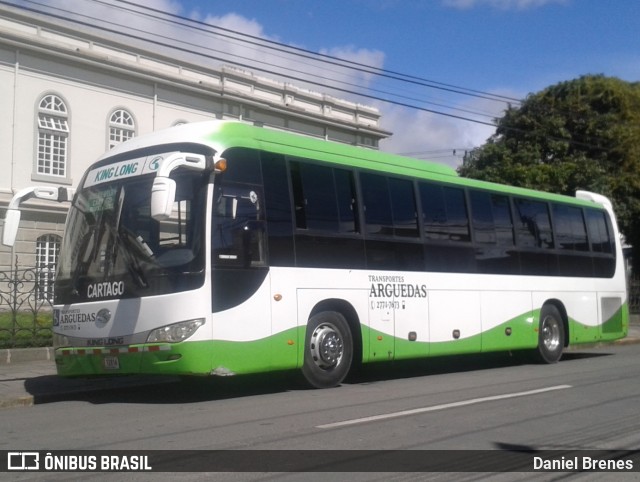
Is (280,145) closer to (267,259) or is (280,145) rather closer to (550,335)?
(267,259)

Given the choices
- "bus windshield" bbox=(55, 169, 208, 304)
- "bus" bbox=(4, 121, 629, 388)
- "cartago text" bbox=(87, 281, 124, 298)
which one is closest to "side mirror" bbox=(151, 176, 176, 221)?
"bus" bbox=(4, 121, 629, 388)

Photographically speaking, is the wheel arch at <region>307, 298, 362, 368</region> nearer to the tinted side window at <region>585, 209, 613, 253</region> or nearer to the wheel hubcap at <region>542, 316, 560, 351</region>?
the wheel hubcap at <region>542, 316, 560, 351</region>

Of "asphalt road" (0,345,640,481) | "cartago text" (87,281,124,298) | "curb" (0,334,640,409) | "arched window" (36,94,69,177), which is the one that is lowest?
"asphalt road" (0,345,640,481)

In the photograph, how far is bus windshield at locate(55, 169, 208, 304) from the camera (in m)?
10.2

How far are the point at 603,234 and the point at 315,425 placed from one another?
39.4 ft

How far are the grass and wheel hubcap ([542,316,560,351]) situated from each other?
9773 mm

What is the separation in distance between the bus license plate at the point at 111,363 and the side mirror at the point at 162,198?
2.27m

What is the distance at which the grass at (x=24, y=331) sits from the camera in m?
15.2

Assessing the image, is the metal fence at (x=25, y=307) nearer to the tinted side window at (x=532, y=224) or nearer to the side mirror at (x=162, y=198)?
the side mirror at (x=162, y=198)

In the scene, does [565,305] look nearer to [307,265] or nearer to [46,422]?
[307,265]

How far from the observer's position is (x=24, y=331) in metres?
15.5

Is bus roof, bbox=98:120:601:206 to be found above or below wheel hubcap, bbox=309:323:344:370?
above

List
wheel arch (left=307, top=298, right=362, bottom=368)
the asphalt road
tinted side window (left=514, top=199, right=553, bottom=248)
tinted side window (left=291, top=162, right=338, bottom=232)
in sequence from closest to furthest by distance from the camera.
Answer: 1. the asphalt road
2. tinted side window (left=291, top=162, right=338, bottom=232)
3. wheel arch (left=307, top=298, right=362, bottom=368)
4. tinted side window (left=514, top=199, right=553, bottom=248)

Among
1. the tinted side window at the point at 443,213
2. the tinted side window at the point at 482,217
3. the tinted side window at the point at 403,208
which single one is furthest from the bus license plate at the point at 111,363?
the tinted side window at the point at 482,217
